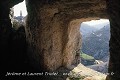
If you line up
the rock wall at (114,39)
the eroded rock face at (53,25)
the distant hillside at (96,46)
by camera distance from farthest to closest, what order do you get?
the distant hillside at (96,46) → the eroded rock face at (53,25) → the rock wall at (114,39)

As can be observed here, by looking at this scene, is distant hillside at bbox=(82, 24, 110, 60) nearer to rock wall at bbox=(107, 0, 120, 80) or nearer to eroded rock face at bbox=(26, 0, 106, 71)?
eroded rock face at bbox=(26, 0, 106, 71)

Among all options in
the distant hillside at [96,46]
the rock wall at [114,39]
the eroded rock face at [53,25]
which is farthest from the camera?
the distant hillside at [96,46]

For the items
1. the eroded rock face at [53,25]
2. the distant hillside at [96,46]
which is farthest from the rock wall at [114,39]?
the distant hillside at [96,46]

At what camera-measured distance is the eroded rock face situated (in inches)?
347

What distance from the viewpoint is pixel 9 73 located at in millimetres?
9984

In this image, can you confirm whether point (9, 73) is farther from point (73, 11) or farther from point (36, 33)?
point (73, 11)

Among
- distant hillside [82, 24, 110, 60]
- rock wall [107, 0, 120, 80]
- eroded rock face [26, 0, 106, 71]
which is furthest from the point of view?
distant hillside [82, 24, 110, 60]

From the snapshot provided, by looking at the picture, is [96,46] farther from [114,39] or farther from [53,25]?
[114,39]

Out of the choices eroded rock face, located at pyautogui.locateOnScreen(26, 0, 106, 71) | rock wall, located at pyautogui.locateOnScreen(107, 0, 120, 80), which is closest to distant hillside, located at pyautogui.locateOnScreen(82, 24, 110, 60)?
eroded rock face, located at pyautogui.locateOnScreen(26, 0, 106, 71)

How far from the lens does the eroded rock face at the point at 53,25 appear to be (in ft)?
28.9

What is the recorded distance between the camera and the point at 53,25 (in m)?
9.48

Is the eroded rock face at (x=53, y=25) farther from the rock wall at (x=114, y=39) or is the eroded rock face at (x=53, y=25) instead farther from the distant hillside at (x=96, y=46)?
the distant hillside at (x=96, y=46)

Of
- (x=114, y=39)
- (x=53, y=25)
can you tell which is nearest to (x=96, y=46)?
(x=53, y=25)

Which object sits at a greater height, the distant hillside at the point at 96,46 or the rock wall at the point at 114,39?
the rock wall at the point at 114,39
